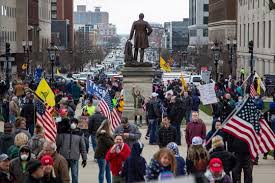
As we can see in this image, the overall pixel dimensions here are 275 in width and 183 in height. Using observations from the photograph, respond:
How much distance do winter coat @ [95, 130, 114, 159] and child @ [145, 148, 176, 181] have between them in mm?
4804

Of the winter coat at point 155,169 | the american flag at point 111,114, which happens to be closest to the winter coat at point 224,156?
the winter coat at point 155,169

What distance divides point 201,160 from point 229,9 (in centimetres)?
9670

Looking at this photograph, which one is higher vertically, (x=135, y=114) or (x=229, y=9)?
(x=229, y=9)

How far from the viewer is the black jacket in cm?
2019

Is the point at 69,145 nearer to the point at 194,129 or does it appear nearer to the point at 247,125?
the point at 247,125

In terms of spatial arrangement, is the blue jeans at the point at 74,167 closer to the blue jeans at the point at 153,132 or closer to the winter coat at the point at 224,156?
the winter coat at the point at 224,156

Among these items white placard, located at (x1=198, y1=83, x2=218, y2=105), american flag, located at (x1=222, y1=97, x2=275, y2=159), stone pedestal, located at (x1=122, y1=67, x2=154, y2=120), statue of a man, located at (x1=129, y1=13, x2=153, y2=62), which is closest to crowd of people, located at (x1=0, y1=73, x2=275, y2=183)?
american flag, located at (x1=222, y1=97, x2=275, y2=159)

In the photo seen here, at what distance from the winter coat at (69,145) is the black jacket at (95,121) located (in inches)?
189

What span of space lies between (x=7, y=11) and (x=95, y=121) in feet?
214

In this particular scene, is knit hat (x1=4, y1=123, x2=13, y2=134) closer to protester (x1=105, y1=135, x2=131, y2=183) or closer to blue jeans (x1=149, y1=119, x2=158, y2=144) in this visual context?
protester (x1=105, y1=135, x2=131, y2=183)

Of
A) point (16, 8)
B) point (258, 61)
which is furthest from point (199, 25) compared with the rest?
point (258, 61)

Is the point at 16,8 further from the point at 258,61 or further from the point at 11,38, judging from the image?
the point at 258,61

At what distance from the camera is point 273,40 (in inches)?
2692

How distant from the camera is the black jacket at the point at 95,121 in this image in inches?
795
